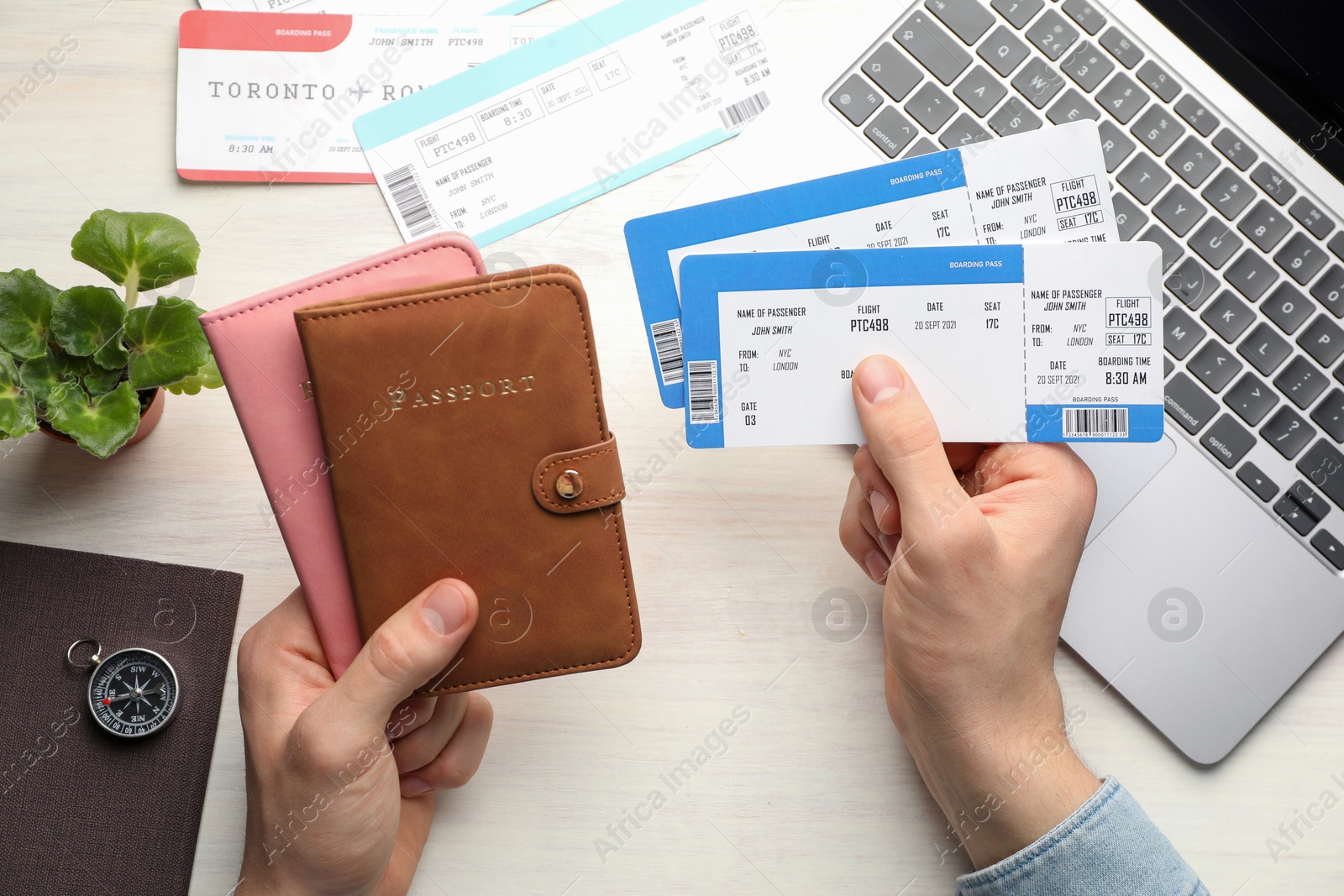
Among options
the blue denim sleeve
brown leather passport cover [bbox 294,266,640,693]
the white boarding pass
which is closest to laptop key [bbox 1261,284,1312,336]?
the blue denim sleeve

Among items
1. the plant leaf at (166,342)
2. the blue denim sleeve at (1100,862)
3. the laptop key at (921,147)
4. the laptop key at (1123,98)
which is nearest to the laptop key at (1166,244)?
the laptop key at (1123,98)

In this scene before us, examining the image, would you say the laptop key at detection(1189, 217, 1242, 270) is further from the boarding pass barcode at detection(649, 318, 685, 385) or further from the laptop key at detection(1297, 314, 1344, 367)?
the boarding pass barcode at detection(649, 318, 685, 385)

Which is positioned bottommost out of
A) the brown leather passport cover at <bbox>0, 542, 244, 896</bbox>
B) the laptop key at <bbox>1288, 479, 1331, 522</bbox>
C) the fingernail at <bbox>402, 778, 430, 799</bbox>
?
the brown leather passport cover at <bbox>0, 542, 244, 896</bbox>

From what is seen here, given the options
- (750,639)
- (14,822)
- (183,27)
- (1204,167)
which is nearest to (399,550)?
(750,639)

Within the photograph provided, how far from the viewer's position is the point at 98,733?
0.78 metres

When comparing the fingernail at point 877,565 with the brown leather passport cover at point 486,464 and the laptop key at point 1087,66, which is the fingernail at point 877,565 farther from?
the laptop key at point 1087,66

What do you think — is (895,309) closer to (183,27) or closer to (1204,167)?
(1204,167)

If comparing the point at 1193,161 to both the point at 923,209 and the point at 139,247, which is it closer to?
the point at 923,209

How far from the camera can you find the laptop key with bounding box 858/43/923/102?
764 mm

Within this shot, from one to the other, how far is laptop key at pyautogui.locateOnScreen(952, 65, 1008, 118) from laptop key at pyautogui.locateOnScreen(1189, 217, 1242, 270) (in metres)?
0.22

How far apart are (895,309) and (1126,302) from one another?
0.19 m

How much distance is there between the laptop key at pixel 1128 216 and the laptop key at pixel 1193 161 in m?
0.05

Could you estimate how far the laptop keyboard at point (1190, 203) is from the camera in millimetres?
738

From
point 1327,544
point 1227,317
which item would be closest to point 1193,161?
point 1227,317
